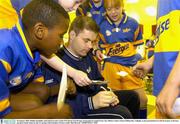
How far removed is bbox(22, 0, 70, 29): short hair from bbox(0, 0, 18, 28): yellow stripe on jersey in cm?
26

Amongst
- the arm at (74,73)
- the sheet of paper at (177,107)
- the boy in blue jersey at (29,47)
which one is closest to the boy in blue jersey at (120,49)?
the arm at (74,73)

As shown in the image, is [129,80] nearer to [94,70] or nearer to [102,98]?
[94,70]

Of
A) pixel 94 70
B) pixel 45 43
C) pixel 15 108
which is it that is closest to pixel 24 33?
pixel 45 43

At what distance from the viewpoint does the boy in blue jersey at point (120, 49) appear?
259 centimetres

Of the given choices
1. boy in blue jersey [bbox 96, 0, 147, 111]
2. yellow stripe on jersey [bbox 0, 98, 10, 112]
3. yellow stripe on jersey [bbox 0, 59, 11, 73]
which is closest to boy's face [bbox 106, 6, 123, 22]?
boy in blue jersey [bbox 96, 0, 147, 111]

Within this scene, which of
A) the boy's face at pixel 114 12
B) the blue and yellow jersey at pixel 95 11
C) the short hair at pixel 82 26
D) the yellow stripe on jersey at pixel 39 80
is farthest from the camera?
the blue and yellow jersey at pixel 95 11

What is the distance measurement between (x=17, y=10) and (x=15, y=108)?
522mm

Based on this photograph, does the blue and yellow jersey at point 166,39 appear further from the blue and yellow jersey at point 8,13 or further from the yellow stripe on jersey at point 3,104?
the blue and yellow jersey at point 8,13

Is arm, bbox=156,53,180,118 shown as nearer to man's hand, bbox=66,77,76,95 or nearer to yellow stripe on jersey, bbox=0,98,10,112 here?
yellow stripe on jersey, bbox=0,98,10,112

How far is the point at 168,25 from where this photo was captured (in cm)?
94

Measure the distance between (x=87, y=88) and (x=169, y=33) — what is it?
0.69m

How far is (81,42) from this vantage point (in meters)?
1.61

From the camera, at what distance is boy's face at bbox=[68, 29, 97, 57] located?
1590 millimetres

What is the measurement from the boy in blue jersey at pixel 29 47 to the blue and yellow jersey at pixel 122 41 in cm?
145
